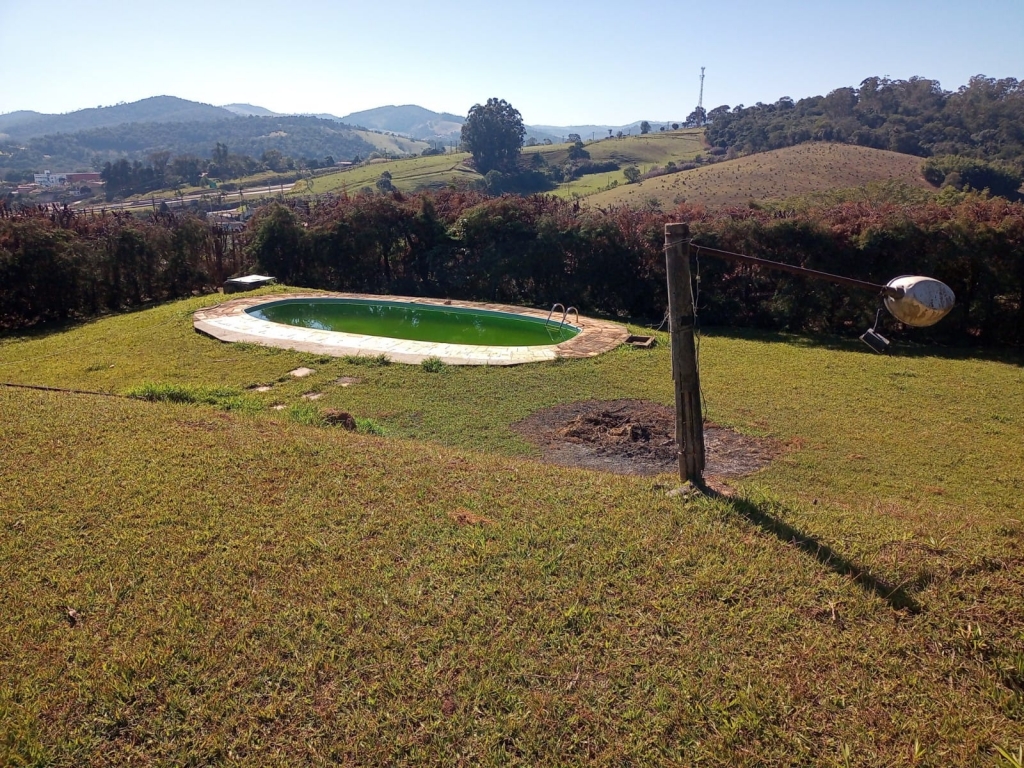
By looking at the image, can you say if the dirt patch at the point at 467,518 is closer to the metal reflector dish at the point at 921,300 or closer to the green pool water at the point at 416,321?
the metal reflector dish at the point at 921,300

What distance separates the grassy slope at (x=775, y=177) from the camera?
39.4 metres

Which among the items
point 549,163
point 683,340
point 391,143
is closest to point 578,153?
point 549,163

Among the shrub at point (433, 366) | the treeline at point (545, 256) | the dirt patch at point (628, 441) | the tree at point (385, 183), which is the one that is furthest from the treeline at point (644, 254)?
the tree at point (385, 183)

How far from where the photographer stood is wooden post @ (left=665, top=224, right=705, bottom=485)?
13.7 ft

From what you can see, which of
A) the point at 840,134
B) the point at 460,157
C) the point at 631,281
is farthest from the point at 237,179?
the point at 631,281

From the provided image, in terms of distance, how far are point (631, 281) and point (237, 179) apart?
238ft

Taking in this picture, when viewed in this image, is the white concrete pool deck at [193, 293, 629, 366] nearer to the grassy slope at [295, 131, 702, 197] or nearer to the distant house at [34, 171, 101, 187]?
the grassy slope at [295, 131, 702, 197]

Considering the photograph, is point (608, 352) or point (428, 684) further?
point (608, 352)

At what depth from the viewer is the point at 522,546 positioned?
368 cm

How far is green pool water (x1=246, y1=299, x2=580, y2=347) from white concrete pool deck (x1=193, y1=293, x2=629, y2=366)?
0.64 meters

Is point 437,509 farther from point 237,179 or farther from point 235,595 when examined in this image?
point 237,179

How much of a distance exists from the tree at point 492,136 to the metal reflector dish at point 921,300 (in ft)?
212

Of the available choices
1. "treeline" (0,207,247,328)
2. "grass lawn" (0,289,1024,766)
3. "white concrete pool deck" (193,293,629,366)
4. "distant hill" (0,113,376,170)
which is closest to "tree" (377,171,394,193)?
"treeline" (0,207,247,328)

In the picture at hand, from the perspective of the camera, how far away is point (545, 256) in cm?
1459
